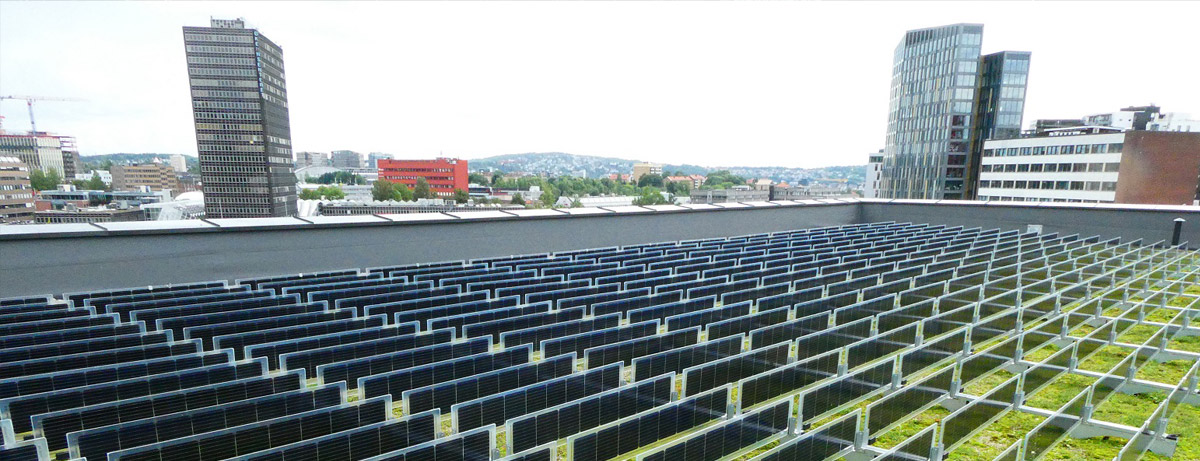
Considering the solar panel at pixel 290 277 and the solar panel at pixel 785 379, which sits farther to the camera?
the solar panel at pixel 290 277

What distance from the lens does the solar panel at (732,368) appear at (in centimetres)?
602

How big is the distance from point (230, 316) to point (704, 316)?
7735 mm

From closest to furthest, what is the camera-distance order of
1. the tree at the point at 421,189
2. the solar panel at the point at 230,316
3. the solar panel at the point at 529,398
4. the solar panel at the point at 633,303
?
the solar panel at the point at 529,398 → the solar panel at the point at 230,316 → the solar panel at the point at 633,303 → the tree at the point at 421,189

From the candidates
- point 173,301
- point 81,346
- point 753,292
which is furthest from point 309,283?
point 753,292

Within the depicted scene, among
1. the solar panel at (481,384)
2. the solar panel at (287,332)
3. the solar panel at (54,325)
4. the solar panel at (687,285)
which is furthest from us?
the solar panel at (687,285)

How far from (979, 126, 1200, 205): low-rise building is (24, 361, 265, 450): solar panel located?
74746 mm

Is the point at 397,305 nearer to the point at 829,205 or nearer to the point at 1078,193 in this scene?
the point at 829,205

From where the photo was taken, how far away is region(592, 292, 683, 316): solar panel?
28.9 ft

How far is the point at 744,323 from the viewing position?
8203 millimetres

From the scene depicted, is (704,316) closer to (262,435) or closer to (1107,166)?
(262,435)

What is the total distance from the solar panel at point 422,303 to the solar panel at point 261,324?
0.38 meters

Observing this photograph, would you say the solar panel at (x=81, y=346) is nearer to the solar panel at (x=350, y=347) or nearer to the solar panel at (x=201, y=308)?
the solar panel at (x=201, y=308)

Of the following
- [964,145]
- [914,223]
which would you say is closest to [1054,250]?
[914,223]

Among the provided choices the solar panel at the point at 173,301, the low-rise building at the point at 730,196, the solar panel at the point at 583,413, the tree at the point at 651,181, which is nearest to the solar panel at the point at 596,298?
the solar panel at the point at 583,413
